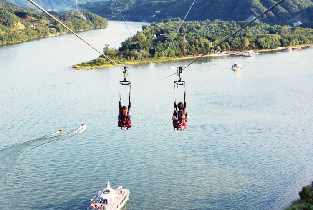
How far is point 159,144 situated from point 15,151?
713cm

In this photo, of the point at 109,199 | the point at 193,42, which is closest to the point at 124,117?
the point at 109,199

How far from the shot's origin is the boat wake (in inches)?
624

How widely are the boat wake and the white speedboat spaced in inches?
172

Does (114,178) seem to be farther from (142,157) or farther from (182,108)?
(182,108)

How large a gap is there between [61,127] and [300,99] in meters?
17.4

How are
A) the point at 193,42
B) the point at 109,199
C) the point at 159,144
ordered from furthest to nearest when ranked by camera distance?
Result: the point at 193,42 < the point at 159,144 < the point at 109,199

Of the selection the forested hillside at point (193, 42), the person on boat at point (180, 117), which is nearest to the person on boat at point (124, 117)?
the person on boat at point (180, 117)

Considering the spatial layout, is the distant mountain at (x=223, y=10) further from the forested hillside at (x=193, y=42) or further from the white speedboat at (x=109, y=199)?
the white speedboat at (x=109, y=199)

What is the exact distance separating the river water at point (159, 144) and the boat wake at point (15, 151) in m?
0.05

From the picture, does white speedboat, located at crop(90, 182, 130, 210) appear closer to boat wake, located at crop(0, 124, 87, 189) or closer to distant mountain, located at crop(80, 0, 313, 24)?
boat wake, located at crop(0, 124, 87, 189)

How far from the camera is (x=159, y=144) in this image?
18984 mm

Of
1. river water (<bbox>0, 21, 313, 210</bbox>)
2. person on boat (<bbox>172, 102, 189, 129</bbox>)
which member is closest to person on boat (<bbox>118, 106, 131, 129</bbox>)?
person on boat (<bbox>172, 102, 189, 129</bbox>)

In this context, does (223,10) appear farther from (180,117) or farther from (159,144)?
(180,117)

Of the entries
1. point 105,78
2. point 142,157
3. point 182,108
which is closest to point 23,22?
point 105,78
